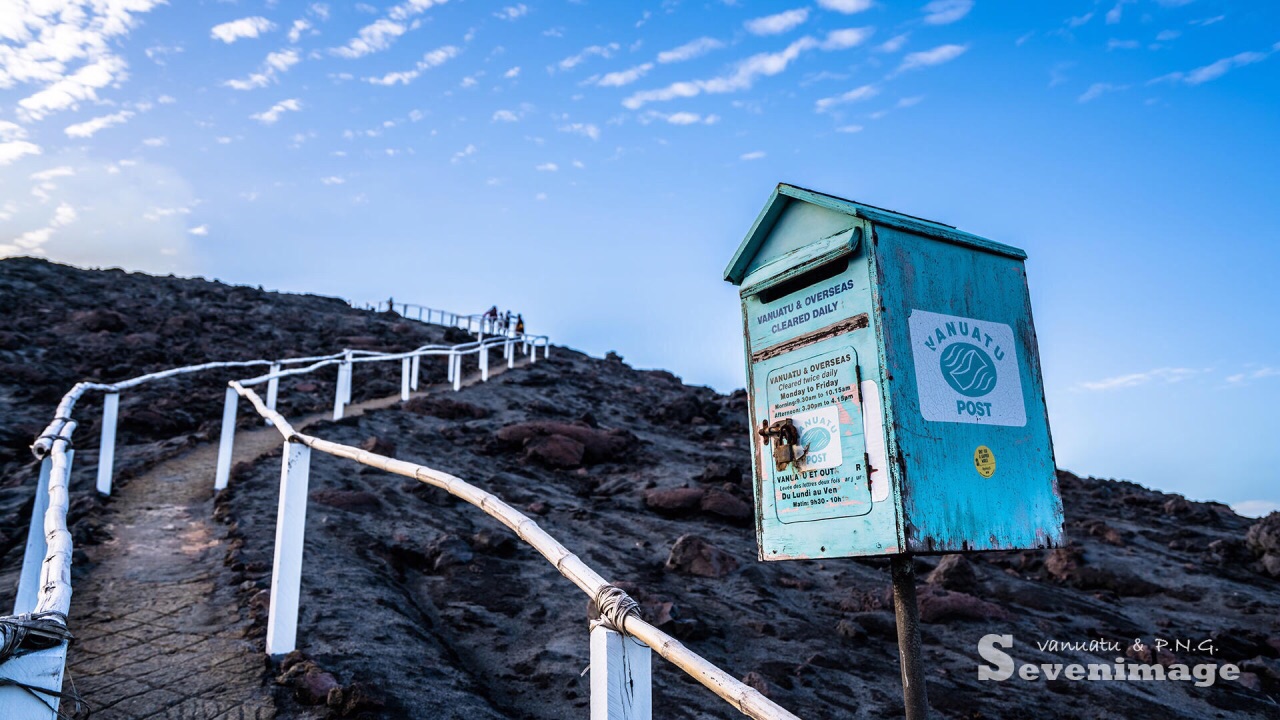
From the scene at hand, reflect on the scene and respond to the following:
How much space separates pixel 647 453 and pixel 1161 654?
6.68m

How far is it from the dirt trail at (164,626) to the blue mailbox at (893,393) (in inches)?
95.0

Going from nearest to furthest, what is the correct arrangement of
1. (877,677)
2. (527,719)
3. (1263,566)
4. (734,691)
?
(734,691) → (527,719) → (877,677) → (1263,566)

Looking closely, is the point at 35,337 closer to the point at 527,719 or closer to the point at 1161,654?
Answer: the point at 527,719

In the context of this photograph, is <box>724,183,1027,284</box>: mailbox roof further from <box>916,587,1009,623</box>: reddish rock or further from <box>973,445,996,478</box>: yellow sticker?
<box>916,587,1009,623</box>: reddish rock

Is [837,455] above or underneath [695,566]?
above

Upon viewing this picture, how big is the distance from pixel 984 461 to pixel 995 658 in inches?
144

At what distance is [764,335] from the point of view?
3.04 m

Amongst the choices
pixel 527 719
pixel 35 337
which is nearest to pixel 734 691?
pixel 527 719

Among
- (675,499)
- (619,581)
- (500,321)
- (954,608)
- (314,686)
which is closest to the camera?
(314,686)

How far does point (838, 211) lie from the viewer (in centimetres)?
273

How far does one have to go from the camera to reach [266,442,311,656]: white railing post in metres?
3.65

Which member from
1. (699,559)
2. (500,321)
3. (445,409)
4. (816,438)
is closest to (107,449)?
(699,559)

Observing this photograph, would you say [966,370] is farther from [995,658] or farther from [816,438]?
[995,658]

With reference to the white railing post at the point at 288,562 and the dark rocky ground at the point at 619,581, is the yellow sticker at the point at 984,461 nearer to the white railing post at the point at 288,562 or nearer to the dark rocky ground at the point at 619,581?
the dark rocky ground at the point at 619,581
